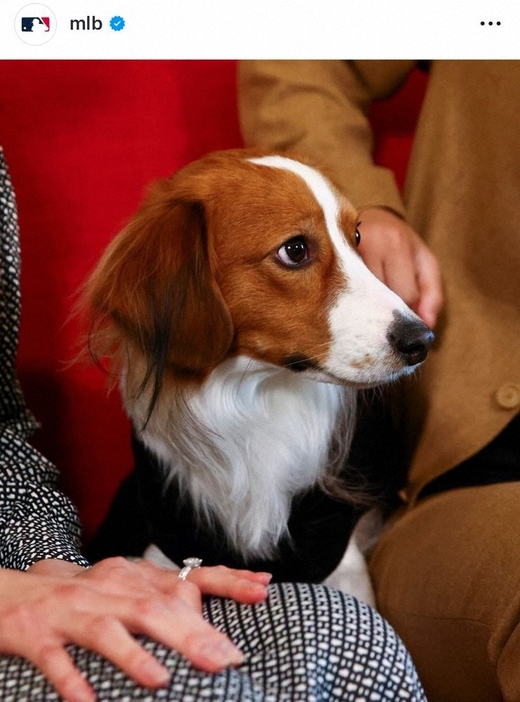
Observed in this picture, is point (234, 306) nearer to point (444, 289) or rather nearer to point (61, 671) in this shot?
point (444, 289)

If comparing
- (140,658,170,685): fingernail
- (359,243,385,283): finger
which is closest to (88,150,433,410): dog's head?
(359,243,385,283): finger

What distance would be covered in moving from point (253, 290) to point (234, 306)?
3 centimetres

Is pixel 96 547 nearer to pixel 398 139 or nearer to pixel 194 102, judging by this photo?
pixel 194 102

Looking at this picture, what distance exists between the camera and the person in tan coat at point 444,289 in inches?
39.9

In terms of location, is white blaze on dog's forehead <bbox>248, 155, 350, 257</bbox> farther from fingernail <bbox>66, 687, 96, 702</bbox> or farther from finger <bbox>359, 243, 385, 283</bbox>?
fingernail <bbox>66, 687, 96, 702</bbox>
